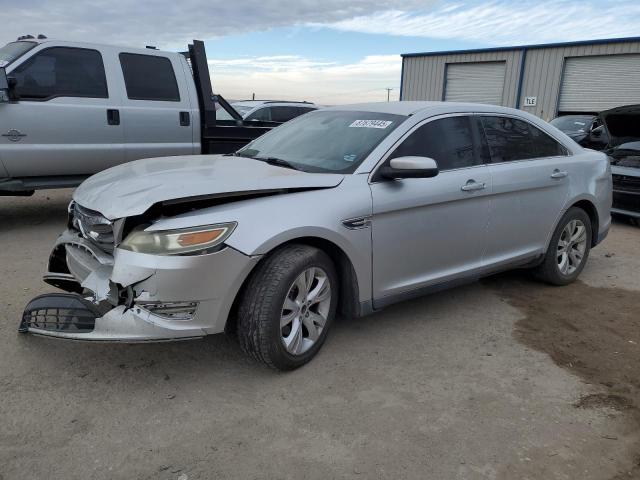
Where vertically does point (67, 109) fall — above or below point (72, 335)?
above

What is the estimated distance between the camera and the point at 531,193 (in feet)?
14.7

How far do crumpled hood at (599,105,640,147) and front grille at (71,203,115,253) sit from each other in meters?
7.95

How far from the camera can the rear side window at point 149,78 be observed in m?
6.77

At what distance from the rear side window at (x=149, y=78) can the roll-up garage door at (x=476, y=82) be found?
1798 cm

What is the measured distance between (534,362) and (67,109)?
5572mm

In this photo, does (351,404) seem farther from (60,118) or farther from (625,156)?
(625,156)

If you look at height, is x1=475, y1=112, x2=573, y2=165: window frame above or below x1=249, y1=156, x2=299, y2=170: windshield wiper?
above

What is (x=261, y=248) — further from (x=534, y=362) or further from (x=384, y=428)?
(x=534, y=362)

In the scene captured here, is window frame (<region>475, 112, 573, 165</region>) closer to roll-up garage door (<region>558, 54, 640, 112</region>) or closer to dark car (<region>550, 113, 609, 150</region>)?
dark car (<region>550, 113, 609, 150</region>)


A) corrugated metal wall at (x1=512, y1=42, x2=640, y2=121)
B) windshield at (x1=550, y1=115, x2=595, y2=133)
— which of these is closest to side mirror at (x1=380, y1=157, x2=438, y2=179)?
windshield at (x1=550, y1=115, x2=595, y2=133)

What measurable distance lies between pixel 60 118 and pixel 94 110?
1.30 ft

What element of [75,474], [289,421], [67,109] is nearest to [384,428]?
[289,421]

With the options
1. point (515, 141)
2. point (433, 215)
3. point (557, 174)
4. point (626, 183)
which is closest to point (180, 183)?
point (433, 215)

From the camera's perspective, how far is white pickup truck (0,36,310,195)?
19.8ft
